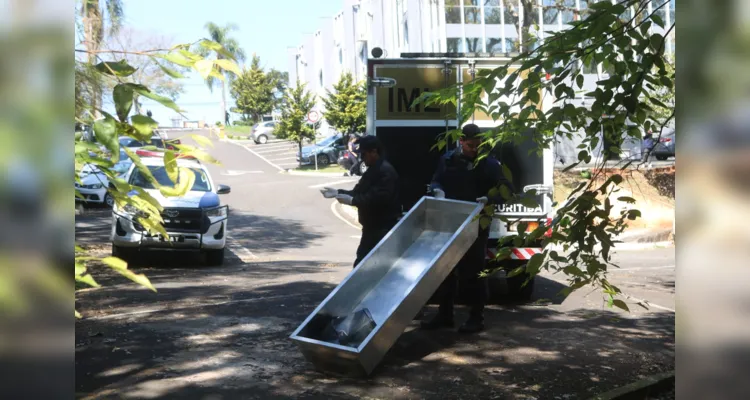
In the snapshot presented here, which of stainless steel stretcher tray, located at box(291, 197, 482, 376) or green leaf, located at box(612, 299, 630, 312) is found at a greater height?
green leaf, located at box(612, 299, 630, 312)

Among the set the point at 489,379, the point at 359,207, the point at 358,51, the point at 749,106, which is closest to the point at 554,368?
the point at 489,379

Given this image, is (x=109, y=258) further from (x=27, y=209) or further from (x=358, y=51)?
(x=358, y=51)

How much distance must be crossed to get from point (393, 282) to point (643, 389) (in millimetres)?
2903

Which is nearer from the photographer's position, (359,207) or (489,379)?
(489,379)

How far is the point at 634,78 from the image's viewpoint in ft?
14.5

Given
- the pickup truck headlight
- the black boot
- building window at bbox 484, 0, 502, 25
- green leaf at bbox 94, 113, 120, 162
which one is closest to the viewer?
green leaf at bbox 94, 113, 120, 162

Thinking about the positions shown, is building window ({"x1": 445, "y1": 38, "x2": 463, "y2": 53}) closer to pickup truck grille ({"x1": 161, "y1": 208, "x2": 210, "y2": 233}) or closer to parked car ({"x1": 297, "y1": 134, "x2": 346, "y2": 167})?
parked car ({"x1": 297, "y1": 134, "x2": 346, "y2": 167})

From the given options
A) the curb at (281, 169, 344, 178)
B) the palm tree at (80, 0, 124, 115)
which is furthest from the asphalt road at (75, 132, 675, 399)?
the curb at (281, 169, 344, 178)

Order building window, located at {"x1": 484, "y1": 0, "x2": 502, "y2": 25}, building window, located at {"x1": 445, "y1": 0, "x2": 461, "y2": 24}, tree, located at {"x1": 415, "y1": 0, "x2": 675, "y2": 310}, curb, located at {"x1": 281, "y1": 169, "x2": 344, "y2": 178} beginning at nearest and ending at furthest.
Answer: tree, located at {"x1": 415, "y1": 0, "x2": 675, "y2": 310}, curb, located at {"x1": 281, "y1": 169, "x2": 344, "y2": 178}, building window, located at {"x1": 445, "y1": 0, "x2": 461, "y2": 24}, building window, located at {"x1": 484, "y1": 0, "x2": 502, "y2": 25}

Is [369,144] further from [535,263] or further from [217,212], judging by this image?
[217,212]

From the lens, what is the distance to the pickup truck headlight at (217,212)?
14562mm

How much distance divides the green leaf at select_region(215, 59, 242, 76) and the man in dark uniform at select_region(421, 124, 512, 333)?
6266 mm

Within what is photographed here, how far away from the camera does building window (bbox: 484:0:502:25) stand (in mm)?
42156

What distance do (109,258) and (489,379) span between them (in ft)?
18.7
